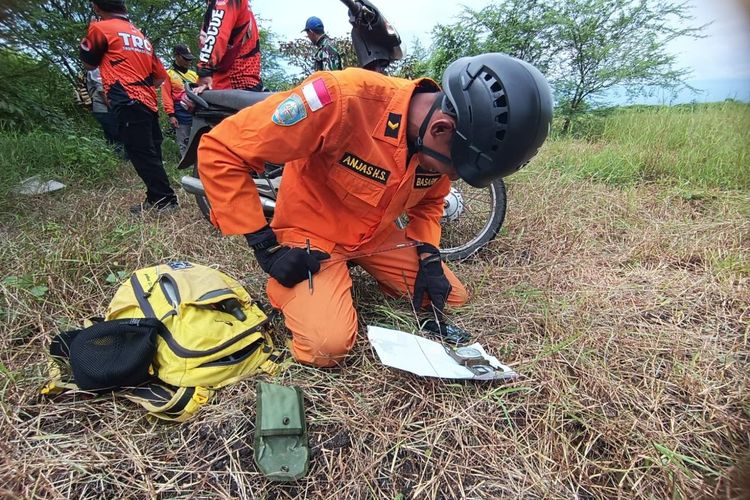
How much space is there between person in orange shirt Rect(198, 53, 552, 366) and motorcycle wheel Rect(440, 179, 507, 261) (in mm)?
655

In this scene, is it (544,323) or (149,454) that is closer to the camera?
(149,454)

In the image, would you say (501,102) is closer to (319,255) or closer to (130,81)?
(319,255)

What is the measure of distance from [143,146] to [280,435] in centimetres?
270

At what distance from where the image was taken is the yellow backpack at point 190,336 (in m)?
1.37

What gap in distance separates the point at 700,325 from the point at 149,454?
227cm

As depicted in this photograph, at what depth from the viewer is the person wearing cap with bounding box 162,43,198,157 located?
15.3 feet

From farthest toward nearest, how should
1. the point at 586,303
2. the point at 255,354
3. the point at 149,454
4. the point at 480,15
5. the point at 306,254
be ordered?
the point at 480,15, the point at 586,303, the point at 306,254, the point at 255,354, the point at 149,454

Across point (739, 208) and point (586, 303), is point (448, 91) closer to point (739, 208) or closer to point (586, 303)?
point (586, 303)

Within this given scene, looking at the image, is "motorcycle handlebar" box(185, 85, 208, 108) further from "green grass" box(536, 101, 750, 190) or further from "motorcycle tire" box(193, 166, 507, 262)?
"green grass" box(536, 101, 750, 190)

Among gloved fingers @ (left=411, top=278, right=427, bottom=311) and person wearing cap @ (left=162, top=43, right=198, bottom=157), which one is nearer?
gloved fingers @ (left=411, top=278, right=427, bottom=311)

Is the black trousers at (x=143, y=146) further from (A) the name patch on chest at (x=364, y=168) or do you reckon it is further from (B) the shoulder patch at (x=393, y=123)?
(B) the shoulder patch at (x=393, y=123)

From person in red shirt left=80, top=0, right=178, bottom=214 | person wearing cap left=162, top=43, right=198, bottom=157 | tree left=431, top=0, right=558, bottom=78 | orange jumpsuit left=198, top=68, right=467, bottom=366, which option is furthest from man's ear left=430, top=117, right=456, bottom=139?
tree left=431, top=0, right=558, bottom=78

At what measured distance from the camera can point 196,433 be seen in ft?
4.20

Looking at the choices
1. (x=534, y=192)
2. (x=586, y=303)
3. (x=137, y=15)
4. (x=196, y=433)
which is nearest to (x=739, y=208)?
(x=534, y=192)
